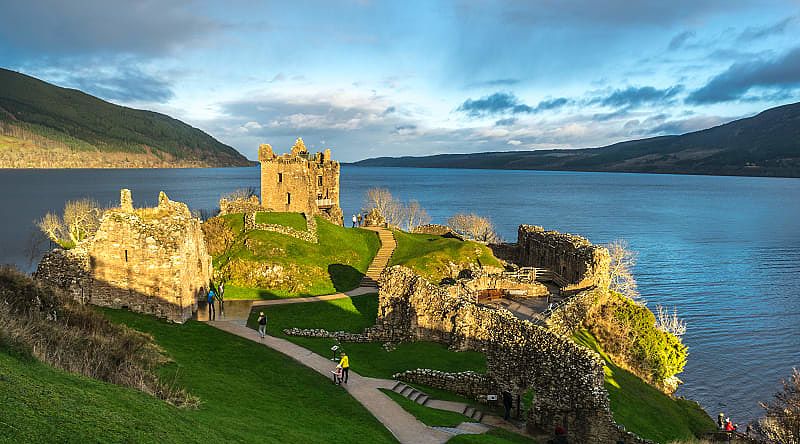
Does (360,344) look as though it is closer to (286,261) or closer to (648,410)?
(286,261)

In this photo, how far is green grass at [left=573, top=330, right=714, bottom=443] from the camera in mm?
23156

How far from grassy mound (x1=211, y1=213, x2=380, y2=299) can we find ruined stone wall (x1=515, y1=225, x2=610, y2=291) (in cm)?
1662

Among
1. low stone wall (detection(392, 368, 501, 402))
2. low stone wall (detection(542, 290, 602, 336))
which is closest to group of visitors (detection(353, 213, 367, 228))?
low stone wall (detection(542, 290, 602, 336))

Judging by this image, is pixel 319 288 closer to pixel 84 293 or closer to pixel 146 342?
pixel 84 293

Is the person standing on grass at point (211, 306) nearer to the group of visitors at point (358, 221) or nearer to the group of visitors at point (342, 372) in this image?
the group of visitors at point (342, 372)

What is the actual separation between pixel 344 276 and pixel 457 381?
22589mm

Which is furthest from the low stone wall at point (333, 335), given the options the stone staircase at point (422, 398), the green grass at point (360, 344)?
the stone staircase at point (422, 398)

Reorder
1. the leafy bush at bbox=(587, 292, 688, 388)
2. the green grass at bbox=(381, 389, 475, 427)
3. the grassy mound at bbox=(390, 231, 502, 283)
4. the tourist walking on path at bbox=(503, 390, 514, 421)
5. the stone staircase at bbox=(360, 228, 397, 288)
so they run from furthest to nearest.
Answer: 1. the grassy mound at bbox=(390, 231, 502, 283)
2. the stone staircase at bbox=(360, 228, 397, 288)
3. the leafy bush at bbox=(587, 292, 688, 388)
4. the tourist walking on path at bbox=(503, 390, 514, 421)
5. the green grass at bbox=(381, 389, 475, 427)

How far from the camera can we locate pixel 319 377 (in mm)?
22312

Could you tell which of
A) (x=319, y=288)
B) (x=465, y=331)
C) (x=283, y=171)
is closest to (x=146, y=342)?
(x=465, y=331)

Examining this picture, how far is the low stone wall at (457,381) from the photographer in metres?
22.8

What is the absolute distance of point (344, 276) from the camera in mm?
44688

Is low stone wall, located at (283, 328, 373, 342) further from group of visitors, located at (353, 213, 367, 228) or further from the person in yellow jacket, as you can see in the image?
group of visitors, located at (353, 213, 367, 228)

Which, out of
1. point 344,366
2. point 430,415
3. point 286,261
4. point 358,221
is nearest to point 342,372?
point 344,366
